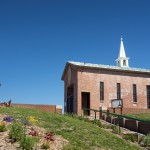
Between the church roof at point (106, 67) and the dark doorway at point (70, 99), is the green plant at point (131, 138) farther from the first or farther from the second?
the dark doorway at point (70, 99)

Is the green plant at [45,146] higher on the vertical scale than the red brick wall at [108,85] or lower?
lower

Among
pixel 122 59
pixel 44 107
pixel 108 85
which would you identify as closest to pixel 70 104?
pixel 44 107

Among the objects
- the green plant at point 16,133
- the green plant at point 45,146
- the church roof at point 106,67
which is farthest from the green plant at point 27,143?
the church roof at point 106,67

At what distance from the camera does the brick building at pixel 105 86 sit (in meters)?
37.3

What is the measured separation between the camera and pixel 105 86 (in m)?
38.2

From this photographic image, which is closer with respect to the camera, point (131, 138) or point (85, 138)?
point (85, 138)

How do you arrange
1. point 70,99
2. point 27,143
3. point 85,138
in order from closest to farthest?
1. point 27,143
2. point 85,138
3. point 70,99

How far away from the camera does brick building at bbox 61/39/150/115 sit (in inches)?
1469

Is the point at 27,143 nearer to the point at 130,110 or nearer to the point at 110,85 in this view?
the point at 130,110

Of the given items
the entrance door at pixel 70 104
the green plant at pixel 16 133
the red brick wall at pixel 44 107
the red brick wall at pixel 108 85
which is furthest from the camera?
the entrance door at pixel 70 104

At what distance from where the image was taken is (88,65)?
37781mm

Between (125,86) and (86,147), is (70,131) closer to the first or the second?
(86,147)

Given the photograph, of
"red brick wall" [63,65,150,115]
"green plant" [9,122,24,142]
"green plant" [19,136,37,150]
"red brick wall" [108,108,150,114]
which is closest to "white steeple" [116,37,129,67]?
"red brick wall" [63,65,150,115]

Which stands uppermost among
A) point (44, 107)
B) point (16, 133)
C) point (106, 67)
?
point (106, 67)
